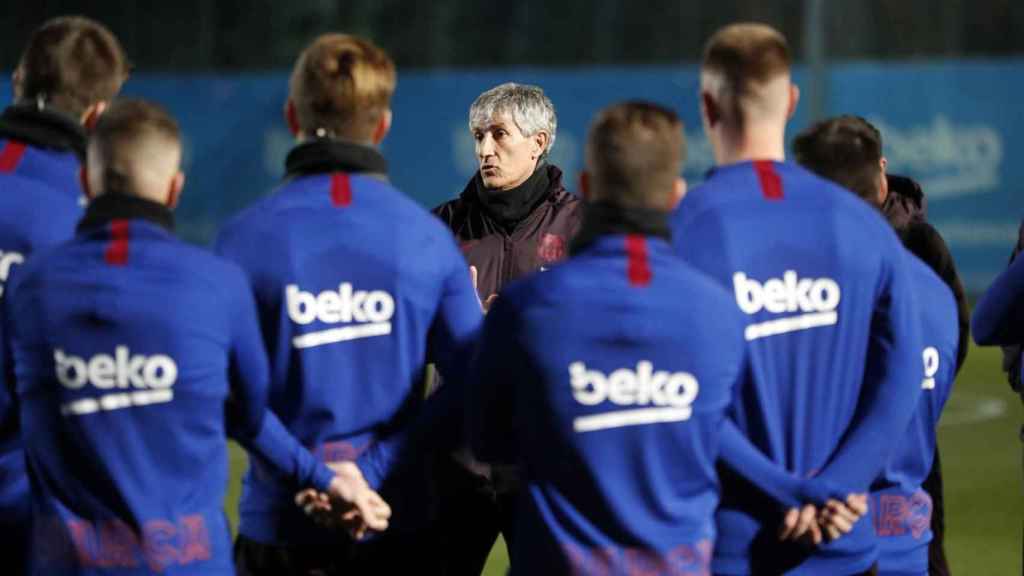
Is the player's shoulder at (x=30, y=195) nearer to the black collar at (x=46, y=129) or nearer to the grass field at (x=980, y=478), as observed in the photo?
the black collar at (x=46, y=129)

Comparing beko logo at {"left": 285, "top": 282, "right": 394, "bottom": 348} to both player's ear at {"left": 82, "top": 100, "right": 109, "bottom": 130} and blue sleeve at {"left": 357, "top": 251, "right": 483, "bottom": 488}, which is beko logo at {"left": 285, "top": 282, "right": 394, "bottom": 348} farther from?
player's ear at {"left": 82, "top": 100, "right": 109, "bottom": 130}

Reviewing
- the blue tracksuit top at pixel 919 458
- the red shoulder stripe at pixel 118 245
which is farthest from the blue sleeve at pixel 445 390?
the blue tracksuit top at pixel 919 458

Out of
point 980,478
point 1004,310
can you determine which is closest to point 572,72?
point 980,478

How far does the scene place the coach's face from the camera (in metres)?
6.05

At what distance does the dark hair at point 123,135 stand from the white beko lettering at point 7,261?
0.55 metres

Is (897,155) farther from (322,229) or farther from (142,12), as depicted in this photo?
(322,229)

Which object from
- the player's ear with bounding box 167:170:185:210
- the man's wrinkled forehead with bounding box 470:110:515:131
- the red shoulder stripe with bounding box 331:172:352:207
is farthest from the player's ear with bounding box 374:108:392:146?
the man's wrinkled forehead with bounding box 470:110:515:131

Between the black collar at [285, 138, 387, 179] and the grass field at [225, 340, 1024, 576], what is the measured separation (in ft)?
13.1

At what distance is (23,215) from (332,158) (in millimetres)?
812

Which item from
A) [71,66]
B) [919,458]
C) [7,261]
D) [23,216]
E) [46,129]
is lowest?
[919,458]

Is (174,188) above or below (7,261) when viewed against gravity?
above

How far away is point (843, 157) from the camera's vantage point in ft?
15.1

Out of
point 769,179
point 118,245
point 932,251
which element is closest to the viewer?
point 118,245

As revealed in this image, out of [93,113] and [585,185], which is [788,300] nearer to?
[585,185]
